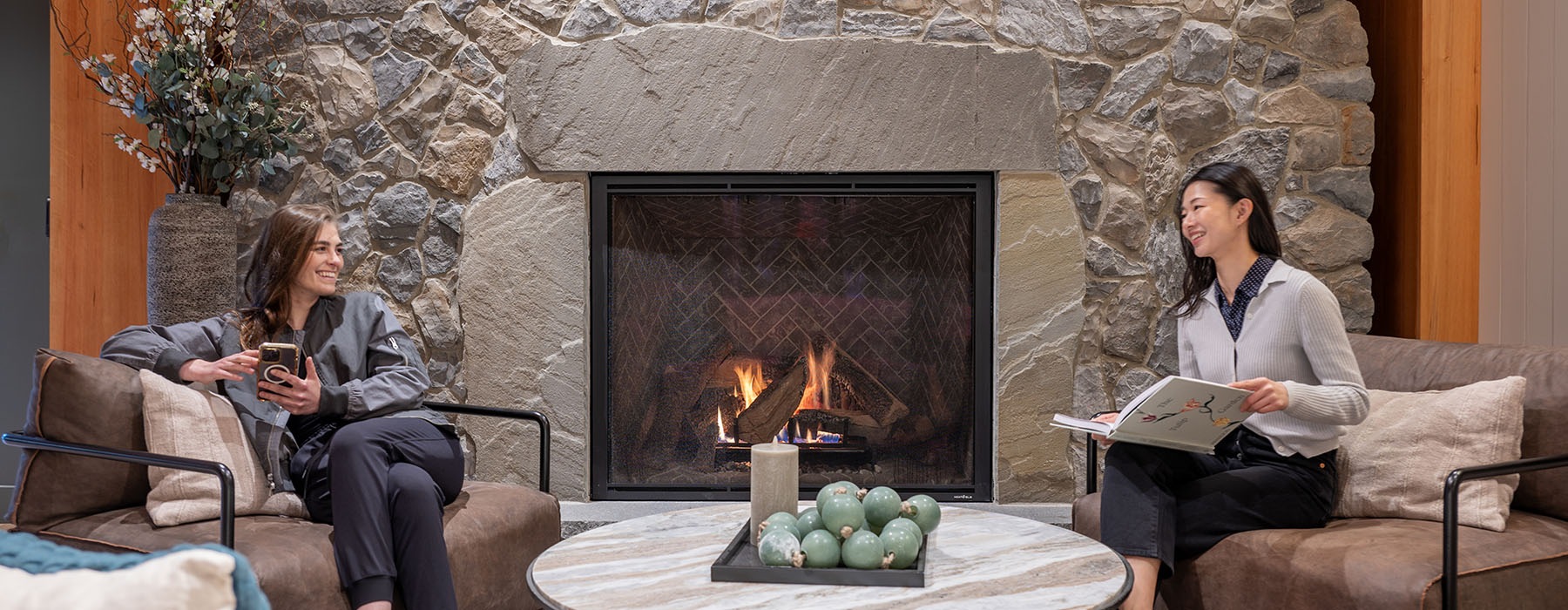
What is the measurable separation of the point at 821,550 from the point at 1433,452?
141 centimetres

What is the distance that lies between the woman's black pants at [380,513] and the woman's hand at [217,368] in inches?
9.6

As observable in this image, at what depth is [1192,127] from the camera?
331 centimetres

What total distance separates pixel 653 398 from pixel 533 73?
114 centimetres

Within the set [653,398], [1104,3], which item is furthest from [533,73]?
[1104,3]

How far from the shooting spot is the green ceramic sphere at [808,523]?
5.64ft

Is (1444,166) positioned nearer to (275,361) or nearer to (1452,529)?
(1452,529)

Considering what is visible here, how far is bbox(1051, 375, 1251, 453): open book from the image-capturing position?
197 centimetres

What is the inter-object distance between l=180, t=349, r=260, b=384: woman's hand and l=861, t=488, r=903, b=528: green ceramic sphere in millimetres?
1375

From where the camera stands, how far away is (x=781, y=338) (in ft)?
11.9

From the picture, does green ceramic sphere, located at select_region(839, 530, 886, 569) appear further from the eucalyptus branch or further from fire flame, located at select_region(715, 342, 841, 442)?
the eucalyptus branch

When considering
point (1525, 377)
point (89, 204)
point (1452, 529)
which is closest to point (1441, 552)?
point (1452, 529)

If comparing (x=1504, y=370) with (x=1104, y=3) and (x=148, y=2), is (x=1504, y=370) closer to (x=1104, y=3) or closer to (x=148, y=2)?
(x=1104, y=3)

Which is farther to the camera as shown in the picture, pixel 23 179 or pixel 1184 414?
pixel 23 179

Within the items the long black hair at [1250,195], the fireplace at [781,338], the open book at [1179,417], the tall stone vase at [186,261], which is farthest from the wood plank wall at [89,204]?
the long black hair at [1250,195]
